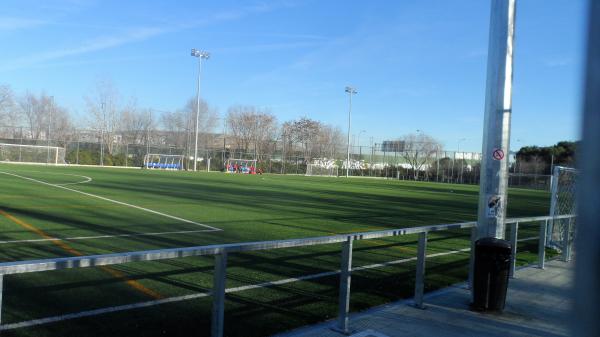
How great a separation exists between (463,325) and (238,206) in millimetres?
13847

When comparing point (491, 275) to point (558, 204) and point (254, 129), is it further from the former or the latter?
point (254, 129)

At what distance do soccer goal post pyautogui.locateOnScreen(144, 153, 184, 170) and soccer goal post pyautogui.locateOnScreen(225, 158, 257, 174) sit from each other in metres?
7.00

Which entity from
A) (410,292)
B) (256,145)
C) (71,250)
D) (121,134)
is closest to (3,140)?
(121,134)

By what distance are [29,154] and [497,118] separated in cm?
6178

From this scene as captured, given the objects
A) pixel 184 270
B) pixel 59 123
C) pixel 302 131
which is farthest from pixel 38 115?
pixel 184 270

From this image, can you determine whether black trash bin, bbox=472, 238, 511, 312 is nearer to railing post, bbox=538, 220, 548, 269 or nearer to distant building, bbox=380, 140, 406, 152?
railing post, bbox=538, 220, 548, 269

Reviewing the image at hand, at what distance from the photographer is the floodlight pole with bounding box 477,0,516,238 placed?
21.4ft

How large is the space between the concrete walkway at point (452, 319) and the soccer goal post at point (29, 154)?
2338 inches

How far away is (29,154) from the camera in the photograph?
58.4 metres

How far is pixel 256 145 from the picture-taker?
93.4m

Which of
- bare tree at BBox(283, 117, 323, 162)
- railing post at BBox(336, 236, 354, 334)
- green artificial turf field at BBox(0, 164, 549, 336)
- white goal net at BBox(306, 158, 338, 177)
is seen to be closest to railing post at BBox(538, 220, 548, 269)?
green artificial turf field at BBox(0, 164, 549, 336)

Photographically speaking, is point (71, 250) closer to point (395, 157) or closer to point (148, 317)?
point (148, 317)

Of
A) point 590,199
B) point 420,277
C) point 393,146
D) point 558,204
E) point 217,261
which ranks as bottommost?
point 420,277

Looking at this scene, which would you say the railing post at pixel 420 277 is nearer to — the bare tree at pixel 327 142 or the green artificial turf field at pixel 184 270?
the green artificial turf field at pixel 184 270
